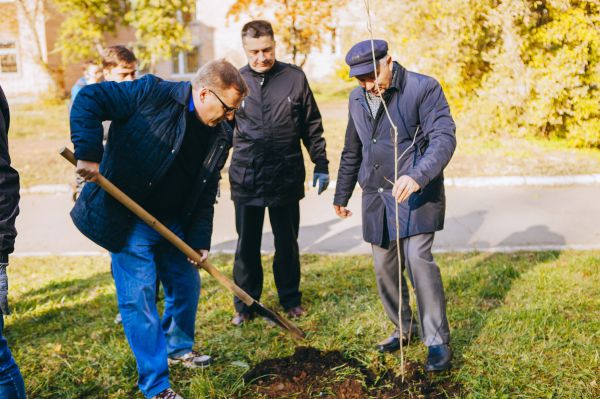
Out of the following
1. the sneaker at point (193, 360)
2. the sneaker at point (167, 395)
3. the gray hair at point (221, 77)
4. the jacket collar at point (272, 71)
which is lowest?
the sneaker at point (193, 360)

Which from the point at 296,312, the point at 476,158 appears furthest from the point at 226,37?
the point at 296,312

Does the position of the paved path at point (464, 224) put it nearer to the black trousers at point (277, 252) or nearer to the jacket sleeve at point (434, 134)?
the black trousers at point (277, 252)

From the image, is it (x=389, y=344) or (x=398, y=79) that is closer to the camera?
(x=398, y=79)

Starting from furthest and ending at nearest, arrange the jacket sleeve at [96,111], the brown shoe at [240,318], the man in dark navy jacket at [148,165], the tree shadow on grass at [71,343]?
the brown shoe at [240,318] < the tree shadow on grass at [71,343] < the man in dark navy jacket at [148,165] < the jacket sleeve at [96,111]

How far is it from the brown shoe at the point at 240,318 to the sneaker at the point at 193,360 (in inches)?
25.5

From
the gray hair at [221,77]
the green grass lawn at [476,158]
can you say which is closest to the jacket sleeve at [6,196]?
the gray hair at [221,77]

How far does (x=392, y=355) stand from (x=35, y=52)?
25473 mm

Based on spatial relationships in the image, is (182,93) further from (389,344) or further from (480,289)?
(480,289)

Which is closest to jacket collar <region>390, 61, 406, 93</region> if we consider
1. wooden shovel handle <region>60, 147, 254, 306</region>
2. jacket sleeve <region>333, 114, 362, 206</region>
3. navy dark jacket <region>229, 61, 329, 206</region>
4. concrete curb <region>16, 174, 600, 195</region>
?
jacket sleeve <region>333, 114, 362, 206</region>

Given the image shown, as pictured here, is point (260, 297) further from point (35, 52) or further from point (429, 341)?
point (35, 52)

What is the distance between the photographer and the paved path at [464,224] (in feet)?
22.5

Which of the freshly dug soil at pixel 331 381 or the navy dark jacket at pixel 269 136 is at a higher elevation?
the navy dark jacket at pixel 269 136

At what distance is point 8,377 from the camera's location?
3039 millimetres

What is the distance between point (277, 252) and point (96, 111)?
6.91ft
